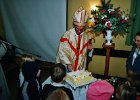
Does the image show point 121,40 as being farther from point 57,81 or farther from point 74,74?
point 57,81

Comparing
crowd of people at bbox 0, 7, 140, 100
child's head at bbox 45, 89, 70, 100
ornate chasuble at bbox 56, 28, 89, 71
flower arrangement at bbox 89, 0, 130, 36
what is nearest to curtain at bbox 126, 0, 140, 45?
flower arrangement at bbox 89, 0, 130, 36

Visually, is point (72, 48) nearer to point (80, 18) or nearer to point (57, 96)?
point (80, 18)

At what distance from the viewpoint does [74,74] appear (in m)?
3.07

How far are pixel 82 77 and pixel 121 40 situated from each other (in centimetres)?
215

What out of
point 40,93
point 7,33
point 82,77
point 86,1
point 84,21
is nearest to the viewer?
point 40,93

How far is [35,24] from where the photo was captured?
5.54 meters

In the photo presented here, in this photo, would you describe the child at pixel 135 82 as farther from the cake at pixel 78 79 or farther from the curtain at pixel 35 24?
the curtain at pixel 35 24

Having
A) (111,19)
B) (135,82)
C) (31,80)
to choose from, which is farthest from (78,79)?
(111,19)

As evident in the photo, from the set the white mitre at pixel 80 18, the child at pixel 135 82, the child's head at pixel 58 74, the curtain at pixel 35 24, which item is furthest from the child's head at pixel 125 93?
the curtain at pixel 35 24

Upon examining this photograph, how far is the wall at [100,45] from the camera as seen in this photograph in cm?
462

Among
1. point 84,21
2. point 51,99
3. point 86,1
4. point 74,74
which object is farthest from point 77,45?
point 51,99

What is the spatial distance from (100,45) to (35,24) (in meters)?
1.81

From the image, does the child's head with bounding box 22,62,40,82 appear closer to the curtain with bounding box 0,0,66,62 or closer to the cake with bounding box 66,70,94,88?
the cake with bounding box 66,70,94,88

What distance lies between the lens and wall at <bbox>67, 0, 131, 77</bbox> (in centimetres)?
462
